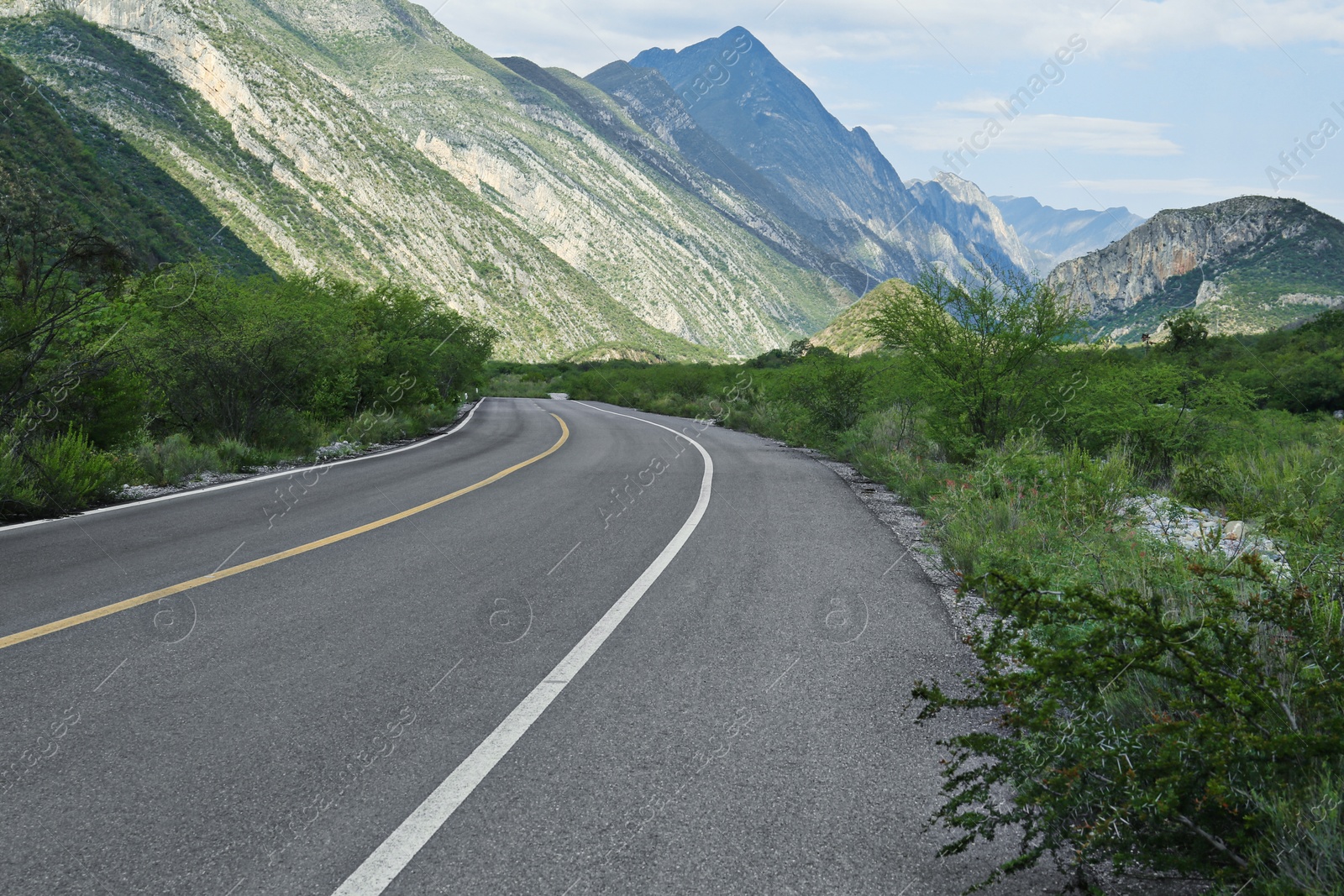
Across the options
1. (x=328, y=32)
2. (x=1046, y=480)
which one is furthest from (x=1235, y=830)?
(x=328, y=32)

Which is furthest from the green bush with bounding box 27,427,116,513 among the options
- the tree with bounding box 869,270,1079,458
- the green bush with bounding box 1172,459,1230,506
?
the green bush with bounding box 1172,459,1230,506

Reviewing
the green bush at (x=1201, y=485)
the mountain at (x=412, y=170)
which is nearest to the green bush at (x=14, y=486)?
the green bush at (x=1201, y=485)

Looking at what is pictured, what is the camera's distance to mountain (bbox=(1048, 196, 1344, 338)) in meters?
66.3

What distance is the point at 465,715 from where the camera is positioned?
156 inches

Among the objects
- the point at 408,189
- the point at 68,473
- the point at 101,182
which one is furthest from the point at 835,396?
the point at 408,189

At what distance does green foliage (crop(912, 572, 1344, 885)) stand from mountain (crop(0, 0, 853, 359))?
46.1 metres

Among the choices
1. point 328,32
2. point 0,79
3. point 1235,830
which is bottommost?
point 1235,830

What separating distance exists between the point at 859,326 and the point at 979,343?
2.93 m

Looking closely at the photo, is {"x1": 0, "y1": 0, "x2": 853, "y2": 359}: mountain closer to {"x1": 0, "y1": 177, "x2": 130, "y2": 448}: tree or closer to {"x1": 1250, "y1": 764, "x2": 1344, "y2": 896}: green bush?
{"x1": 0, "y1": 177, "x2": 130, "y2": 448}: tree

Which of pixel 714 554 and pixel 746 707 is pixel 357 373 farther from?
pixel 746 707

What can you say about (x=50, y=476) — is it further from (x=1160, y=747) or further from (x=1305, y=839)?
(x=1305, y=839)

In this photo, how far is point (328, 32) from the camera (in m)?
137

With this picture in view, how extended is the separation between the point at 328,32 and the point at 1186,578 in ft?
530

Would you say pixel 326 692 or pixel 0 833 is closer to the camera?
pixel 0 833
